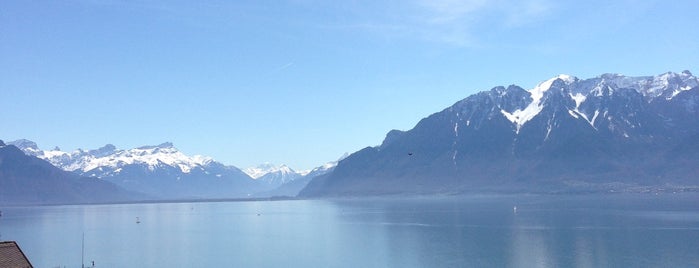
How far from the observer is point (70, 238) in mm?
173875

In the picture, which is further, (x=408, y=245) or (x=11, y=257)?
(x=408, y=245)

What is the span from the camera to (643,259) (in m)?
107

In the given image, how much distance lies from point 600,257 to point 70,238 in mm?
131699

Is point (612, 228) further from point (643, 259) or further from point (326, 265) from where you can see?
point (326, 265)

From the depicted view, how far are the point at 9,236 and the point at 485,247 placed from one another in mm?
125652

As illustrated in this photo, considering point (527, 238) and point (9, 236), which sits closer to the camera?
point (527, 238)

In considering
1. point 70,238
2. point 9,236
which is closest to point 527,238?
point 70,238

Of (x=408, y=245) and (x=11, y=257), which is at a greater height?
(x=11, y=257)

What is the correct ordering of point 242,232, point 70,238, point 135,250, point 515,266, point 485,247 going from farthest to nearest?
point 242,232
point 70,238
point 135,250
point 485,247
point 515,266

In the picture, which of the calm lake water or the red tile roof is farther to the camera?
the calm lake water

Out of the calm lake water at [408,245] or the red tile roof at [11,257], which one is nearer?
the red tile roof at [11,257]

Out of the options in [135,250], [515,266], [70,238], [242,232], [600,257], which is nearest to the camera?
[515,266]

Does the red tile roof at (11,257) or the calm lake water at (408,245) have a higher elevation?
the red tile roof at (11,257)

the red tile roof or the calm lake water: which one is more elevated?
the red tile roof
